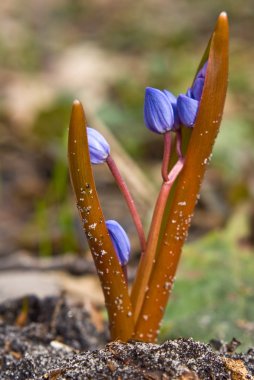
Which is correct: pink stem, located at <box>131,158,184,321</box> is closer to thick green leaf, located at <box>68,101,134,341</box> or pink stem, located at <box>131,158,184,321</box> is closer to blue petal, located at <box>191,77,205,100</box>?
thick green leaf, located at <box>68,101,134,341</box>

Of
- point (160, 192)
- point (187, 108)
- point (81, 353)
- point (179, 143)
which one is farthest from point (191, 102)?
point (81, 353)

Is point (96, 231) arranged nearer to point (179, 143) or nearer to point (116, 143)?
point (179, 143)

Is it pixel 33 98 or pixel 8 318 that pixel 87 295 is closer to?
pixel 8 318

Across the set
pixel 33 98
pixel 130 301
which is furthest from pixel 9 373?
pixel 33 98

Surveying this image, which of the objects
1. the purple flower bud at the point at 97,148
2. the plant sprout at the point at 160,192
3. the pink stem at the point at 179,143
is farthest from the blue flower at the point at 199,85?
the purple flower bud at the point at 97,148

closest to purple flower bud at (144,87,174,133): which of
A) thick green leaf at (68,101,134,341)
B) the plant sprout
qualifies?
the plant sprout

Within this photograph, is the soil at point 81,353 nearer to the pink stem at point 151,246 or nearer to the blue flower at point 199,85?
the pink stem at point 151,246
